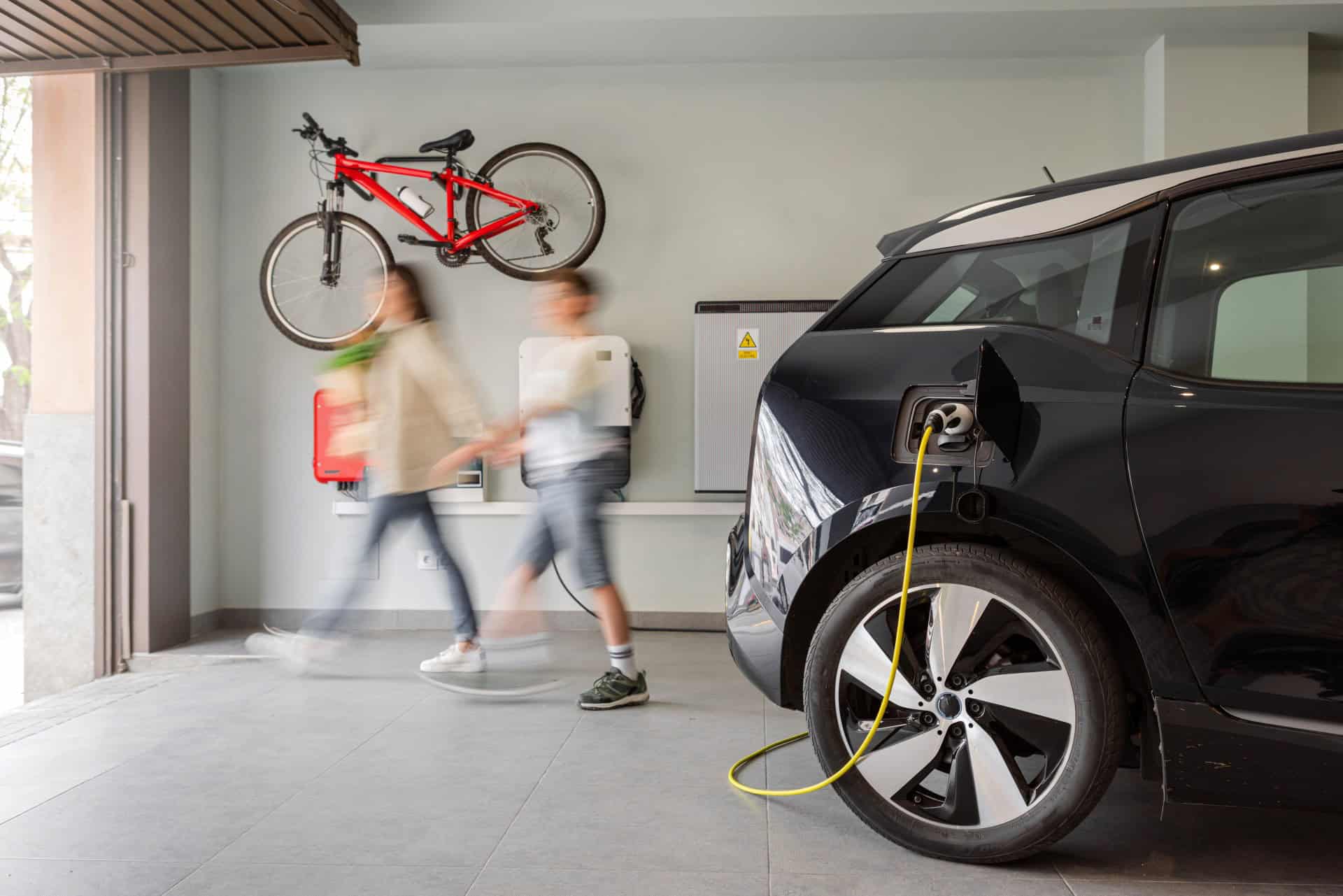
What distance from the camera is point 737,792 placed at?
2781 mm

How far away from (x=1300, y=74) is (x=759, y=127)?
110 inches

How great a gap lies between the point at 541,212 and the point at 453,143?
0.60m

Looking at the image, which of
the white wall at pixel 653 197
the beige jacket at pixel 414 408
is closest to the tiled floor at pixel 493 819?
the beige jacket at pixel 414 408

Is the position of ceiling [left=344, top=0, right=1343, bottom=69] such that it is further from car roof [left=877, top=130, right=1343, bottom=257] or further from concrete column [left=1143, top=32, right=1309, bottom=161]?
car roof [left=877, top=130, right=1343, bottom=257]

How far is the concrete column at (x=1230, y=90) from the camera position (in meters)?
4.87

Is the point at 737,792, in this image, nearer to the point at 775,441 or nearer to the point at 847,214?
the point at 775,441

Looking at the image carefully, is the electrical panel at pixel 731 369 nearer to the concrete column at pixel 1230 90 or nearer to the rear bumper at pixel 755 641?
the concrete column at pixel 1230 90

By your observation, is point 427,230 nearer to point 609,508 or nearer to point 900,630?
point 609,508

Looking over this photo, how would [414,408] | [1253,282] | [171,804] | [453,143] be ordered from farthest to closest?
[453,143] → [414,408] → [171,804] → [1253,282]

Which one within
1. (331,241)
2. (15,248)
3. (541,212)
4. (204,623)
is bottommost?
(204,623)

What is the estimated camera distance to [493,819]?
2570mm

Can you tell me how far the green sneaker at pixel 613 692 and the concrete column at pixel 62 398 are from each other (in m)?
2.79

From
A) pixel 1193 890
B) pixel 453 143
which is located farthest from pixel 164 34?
pixel 1193 890

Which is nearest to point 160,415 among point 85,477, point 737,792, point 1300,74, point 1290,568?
point 85,477
